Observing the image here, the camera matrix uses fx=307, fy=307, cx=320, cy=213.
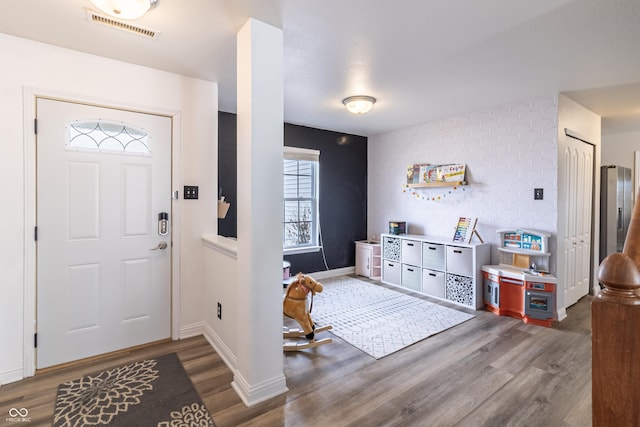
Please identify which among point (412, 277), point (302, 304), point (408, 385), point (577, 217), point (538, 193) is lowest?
point (408, 385)

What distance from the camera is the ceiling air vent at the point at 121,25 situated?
6.28 feet

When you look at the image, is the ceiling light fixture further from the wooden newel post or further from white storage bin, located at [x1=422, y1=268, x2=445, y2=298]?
the wooden newel post

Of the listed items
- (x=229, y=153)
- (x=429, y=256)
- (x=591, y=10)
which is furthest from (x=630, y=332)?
(x=229, y=153)

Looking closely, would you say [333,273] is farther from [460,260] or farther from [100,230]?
[100,230]

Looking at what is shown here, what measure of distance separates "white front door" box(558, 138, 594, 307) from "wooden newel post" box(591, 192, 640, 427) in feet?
10.9

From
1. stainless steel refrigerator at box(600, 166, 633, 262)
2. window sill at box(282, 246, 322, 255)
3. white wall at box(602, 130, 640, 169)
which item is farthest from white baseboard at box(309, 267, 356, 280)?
white wall at box(602, 130, 640, 169)

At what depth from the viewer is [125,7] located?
5.65 feet

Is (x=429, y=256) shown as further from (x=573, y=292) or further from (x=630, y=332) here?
(x=630, y=332)

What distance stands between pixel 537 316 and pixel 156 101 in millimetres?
4259

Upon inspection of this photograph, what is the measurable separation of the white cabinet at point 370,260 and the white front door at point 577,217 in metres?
2.42

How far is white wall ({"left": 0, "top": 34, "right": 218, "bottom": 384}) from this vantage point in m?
2.12

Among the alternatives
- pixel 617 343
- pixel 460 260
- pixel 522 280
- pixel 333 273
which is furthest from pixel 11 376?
pixel 522 280

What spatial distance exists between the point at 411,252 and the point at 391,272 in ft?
1.63

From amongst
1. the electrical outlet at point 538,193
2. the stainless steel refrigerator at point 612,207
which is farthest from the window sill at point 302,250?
the stainless steel refrigerator at point 612,207
